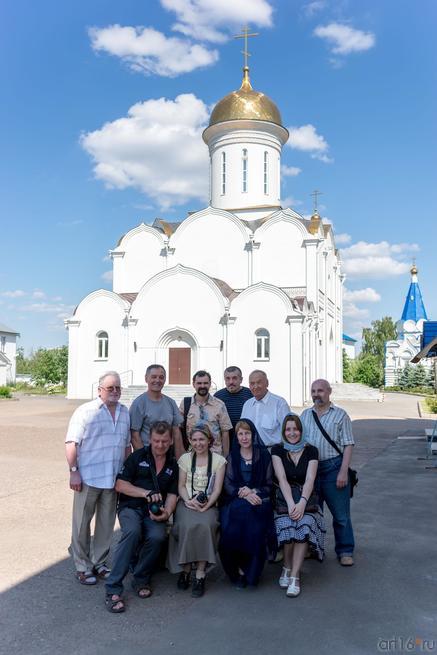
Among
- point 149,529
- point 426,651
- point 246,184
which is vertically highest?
point 246,184

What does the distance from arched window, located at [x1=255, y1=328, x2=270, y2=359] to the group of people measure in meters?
20.4

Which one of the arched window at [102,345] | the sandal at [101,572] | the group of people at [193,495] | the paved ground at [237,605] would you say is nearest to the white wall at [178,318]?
the arched window at [102,345]

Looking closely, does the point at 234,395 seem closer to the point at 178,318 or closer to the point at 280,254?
the point at 178,318

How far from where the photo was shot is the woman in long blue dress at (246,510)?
180 inches

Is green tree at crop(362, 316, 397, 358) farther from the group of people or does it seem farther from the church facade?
the group of people

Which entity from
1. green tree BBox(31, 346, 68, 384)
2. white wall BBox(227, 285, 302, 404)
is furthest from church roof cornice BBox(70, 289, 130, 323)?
green tree BBox(31, 346, 68, 384)

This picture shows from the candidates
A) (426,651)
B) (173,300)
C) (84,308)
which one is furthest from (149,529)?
(84,308)

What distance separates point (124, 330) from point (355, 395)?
12173 mm

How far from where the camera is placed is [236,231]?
93.4ft

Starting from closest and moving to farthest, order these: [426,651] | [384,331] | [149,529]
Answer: [426,651] → [149,529] → [384,331]

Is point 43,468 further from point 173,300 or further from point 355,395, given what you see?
point 355,395

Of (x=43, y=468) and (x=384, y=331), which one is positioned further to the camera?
(x=384, y=331)

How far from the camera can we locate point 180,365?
88.0 feet

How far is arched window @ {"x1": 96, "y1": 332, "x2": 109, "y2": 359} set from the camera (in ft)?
92.6
